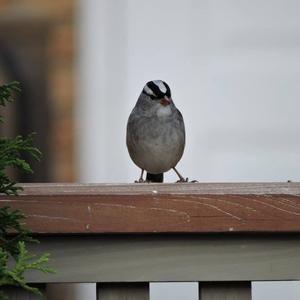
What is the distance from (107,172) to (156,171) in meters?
1.76

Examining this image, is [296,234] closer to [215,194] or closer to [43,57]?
[215,194]

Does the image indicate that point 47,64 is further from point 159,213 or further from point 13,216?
point 13,216

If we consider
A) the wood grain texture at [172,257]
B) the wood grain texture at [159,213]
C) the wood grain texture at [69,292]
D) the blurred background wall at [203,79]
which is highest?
the blurred background wall at [203,79]

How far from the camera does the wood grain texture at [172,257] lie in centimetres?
212

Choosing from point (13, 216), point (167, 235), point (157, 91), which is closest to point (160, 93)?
point (157, 91)

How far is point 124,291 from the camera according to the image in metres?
2.12

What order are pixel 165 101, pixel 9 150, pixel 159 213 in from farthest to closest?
1. pixel 165 101
2. pixel 159 213
3. pixel 9 150

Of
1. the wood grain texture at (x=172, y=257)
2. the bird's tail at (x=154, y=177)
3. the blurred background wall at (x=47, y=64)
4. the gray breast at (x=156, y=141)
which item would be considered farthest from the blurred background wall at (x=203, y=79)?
the wood grain texture at (x=172, y=257)

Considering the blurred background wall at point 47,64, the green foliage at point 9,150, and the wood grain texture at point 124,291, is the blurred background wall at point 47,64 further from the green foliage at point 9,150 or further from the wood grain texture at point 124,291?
the green foliage at point 9,150

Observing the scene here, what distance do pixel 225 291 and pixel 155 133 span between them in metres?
1.69

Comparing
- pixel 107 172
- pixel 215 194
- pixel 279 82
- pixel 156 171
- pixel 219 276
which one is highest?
pixel 279 82

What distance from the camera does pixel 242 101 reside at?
5.41 metres

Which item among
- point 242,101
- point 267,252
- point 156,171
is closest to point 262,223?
point 267,252

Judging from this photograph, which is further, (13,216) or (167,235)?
(167,235)
